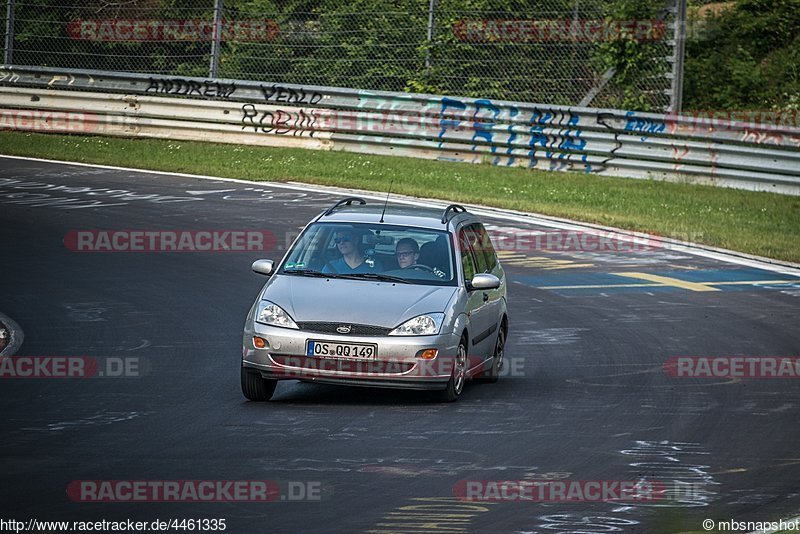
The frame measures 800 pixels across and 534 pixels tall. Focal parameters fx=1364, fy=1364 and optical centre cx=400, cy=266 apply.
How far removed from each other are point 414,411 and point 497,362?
2.01m

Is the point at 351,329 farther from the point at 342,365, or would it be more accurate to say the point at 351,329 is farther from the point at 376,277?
the point at 376,277

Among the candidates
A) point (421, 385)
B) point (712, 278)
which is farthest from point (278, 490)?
point (712, 278)

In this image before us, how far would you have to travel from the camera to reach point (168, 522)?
6898 millimetres

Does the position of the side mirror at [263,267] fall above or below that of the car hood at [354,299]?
above

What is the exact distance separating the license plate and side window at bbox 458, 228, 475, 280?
4.89ft

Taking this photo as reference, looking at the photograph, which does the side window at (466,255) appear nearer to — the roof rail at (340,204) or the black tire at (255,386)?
the roof rail at (340,204)

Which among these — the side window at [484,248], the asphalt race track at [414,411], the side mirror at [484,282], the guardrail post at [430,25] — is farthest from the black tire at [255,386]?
the guardrail post at [430,25]

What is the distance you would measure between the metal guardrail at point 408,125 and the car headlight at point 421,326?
14.9 m

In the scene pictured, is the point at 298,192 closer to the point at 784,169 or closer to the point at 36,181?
the point at 36,181

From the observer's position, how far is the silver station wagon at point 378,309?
33.5 ft

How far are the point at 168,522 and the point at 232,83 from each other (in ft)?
72.9

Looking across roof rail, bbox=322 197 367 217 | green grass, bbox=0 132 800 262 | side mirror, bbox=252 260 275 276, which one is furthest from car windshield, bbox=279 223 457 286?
green grass, bbox=0 132 800 262

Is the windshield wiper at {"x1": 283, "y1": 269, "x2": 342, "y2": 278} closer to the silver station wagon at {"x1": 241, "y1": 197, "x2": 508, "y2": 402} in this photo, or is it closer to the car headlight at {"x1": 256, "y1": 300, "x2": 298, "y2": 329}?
the silver station wagon at {"x1": 241, "y1": 197, "x2": 508, "y2": 402}

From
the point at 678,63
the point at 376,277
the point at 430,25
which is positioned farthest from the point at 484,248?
the point at 430,25
